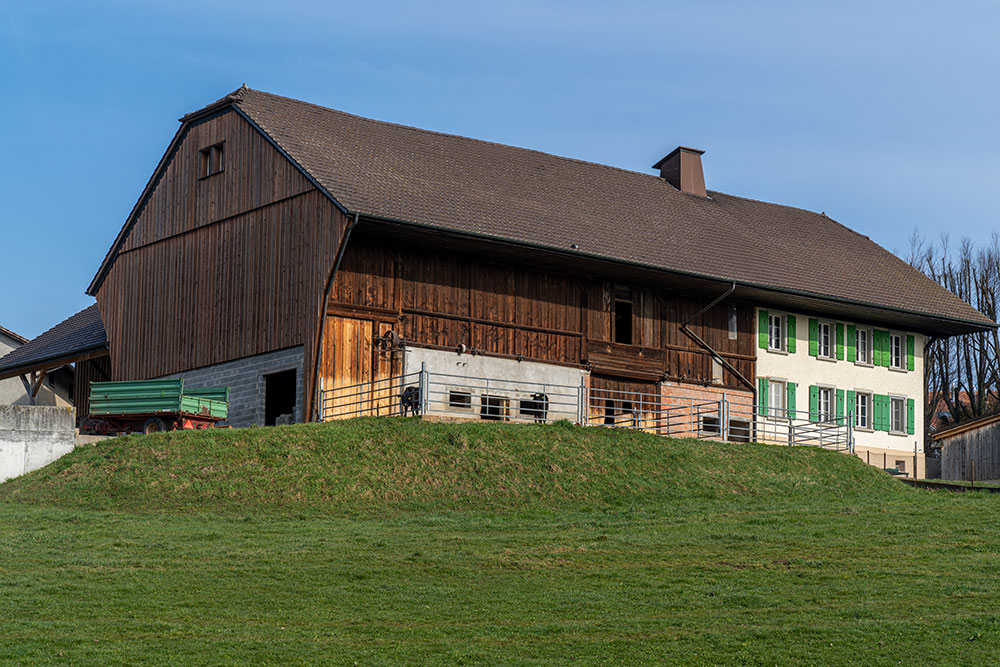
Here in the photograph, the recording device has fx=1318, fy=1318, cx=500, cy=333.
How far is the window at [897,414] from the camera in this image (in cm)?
4278

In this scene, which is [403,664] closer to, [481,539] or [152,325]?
[481,539]

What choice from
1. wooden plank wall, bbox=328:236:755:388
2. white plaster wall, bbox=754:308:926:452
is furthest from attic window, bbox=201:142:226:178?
white plaster wall, bbox=754:308:926:452

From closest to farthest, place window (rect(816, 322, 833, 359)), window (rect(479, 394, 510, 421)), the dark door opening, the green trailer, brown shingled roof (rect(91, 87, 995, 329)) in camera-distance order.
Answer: the green trailer < the dark door opening < window (rect(479, 394, 510, 421)) < brown shingled roof (rect(91, 87, 995, 329)) < window (rect(816, 322, 833, 359))

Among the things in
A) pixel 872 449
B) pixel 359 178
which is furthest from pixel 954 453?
pixel 359 178

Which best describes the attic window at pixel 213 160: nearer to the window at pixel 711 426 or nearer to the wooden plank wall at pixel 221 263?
the wooden plank wall at pixel 221 263

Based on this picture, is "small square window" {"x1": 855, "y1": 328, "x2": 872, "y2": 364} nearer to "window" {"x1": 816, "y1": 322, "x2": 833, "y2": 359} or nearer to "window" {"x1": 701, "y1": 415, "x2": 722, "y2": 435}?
"window" {"x1": 816, "y1": 322, "x2": 833, "y2": 359}

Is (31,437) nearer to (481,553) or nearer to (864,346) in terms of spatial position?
(481,553)

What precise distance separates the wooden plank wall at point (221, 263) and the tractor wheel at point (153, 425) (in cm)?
349

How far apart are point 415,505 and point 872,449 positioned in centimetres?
2111

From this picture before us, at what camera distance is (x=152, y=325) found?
125 ft

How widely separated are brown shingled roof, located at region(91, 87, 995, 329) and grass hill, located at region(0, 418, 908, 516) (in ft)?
21.0

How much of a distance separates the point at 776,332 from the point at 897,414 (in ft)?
17.9

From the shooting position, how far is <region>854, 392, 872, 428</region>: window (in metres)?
42.2

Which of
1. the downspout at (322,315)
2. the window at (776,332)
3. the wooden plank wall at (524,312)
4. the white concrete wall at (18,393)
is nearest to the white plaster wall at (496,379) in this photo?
the wooden plank wall at (524,312)
